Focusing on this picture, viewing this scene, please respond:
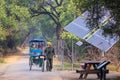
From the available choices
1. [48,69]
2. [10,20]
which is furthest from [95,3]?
[10,20]

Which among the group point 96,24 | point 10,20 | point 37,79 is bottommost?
point 37,79

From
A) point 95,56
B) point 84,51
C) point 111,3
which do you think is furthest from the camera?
point 84,51

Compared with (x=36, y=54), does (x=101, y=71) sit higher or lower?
lower

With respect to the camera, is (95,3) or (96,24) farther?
(96,24)

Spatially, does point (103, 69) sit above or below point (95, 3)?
below

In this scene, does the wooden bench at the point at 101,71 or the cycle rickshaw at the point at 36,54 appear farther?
the cycle rickshaw at the point at 36,54

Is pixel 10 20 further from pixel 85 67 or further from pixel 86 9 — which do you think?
pixel 86 9

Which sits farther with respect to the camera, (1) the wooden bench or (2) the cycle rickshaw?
(2) the cycle rickshaw

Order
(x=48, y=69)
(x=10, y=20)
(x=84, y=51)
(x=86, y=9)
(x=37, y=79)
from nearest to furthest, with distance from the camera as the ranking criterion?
(x=86, y=9) → (x=37, y=79) → (x=48, y=69) → (x=84, y=51) → (x=10, y=20)

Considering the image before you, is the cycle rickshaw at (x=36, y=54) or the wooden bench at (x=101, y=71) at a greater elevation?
the cycle rickshaw at (x=36, y=54)

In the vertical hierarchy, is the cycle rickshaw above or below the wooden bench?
above

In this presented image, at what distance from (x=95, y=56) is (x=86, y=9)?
11.9 metres

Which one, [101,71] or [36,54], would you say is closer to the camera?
[101,71]

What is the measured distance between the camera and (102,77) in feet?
57.4
